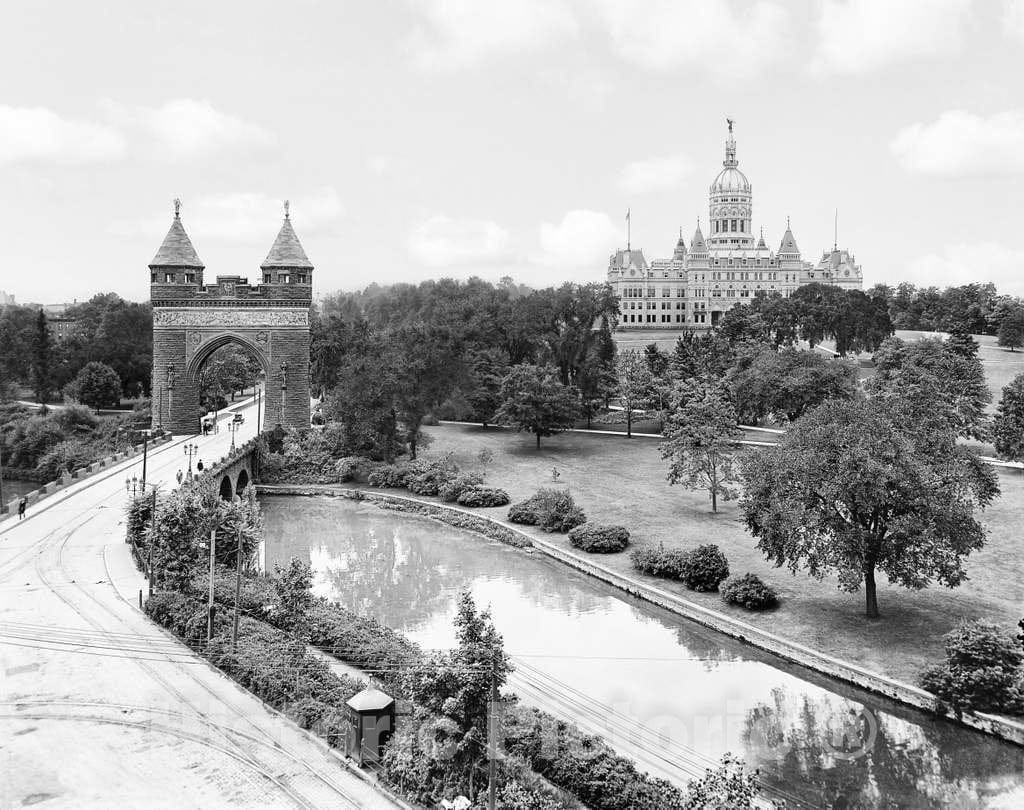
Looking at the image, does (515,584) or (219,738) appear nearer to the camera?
(219,738)

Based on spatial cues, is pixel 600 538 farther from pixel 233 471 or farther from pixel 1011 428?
pixel 1011 428

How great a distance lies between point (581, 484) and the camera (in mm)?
46031

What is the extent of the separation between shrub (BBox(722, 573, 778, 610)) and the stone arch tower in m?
33.3

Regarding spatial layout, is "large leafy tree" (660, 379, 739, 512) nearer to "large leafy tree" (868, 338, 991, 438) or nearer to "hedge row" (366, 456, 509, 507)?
"hedge row" (366, 456, 509, 507)

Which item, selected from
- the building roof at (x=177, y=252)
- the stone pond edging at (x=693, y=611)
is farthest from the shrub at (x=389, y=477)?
the building roof at (x=177, y=252)

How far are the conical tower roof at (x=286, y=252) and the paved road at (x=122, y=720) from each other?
96.6ft

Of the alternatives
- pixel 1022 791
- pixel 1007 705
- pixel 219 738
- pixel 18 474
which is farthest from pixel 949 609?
pixel 18 474

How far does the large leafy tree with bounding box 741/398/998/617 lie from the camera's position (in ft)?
74.6

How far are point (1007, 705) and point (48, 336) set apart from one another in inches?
3119

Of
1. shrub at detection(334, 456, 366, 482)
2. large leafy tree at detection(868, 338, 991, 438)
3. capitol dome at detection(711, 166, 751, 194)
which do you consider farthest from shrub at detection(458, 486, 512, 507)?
capitol dome at detection(711, 166, 751, 194)

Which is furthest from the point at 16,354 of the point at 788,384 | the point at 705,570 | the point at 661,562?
the point at 705,570

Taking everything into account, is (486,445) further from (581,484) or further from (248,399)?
(248,399)

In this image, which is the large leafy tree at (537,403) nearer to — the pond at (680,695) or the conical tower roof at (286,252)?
the conical tower roof at (286,252)

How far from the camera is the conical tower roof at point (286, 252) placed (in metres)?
53.9
